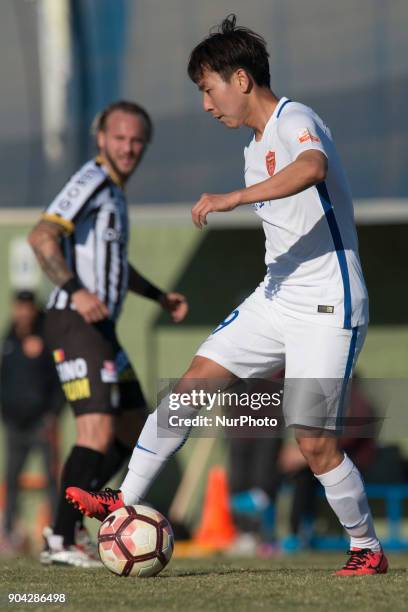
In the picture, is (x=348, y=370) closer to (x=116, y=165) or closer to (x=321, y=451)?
(x=321, y=451)

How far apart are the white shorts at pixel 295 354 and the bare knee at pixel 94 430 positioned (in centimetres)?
122

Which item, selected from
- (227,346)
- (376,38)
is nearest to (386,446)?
(376,38)

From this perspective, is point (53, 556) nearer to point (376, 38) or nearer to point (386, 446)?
point (386, 446)

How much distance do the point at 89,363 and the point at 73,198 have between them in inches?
36.4

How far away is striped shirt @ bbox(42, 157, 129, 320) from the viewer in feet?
23.2

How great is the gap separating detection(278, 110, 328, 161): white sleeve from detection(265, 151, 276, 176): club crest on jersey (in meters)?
0.13

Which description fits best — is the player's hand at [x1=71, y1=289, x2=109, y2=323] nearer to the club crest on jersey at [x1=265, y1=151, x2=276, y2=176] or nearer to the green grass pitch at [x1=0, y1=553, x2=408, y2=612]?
the green grass pitch at [x1=0, y1=553, x2=408, y2=612]

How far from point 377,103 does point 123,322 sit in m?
3.39

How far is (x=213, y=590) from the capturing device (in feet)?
17.0

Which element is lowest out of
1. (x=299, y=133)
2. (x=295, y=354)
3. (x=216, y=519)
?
(x=216, y=519)

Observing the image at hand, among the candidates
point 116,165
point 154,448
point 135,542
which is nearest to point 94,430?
point 154,448

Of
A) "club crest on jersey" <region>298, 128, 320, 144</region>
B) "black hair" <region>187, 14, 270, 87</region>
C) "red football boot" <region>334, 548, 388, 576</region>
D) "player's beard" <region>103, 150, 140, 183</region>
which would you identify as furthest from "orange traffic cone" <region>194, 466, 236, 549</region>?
"club crest on jersey" <region>298, 128, 320, 144</region>

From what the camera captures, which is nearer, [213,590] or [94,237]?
[213,590]

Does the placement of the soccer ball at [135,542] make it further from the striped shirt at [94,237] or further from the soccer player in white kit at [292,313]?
the striped shirt at [94,237]
